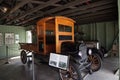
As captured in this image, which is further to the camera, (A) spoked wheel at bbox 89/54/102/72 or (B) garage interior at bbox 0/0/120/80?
(B) garage interior at bbox 0/0/120/80

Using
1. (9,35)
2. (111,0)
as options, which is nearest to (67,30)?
(111,0)

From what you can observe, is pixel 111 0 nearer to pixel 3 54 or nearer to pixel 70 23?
pixel 70 23

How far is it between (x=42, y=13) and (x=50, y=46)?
1756 millimetres

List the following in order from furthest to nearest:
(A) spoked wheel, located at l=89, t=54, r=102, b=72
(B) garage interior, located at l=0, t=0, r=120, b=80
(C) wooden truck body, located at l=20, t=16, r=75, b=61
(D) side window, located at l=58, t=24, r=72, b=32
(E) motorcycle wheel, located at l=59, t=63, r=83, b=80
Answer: (B) garage interior, located at l=0, t=0, r=120, b=80
(A) spoked wheel, located at l=89, t=54, r=102, b=72
(D) side window, located at l=58, t=24, r=72, b=32
(C) wooden truck body, located at l=20, t=16, r=75, b=61
(E) motorcycle wheel, located at l=59, t=63, r=83, b=80

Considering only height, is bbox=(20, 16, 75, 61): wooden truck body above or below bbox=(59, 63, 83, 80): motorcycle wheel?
above

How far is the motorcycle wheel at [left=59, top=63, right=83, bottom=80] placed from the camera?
3.33m

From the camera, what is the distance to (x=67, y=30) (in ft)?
15.9

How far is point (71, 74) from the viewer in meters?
3.64

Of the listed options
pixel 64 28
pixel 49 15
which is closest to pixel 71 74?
pixel 64 28

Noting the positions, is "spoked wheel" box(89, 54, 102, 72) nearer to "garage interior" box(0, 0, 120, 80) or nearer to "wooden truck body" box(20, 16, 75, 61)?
"garage interior" box(0, 0, 120, 80)

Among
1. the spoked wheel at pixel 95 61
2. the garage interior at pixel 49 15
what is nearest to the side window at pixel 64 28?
the garage interior at pixel 49 15

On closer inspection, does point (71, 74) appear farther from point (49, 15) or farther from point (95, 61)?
point (49, 15)

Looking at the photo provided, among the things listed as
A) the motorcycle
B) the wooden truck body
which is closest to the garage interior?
the wooden truck body

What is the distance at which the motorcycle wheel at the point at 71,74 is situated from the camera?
10.9 ft
